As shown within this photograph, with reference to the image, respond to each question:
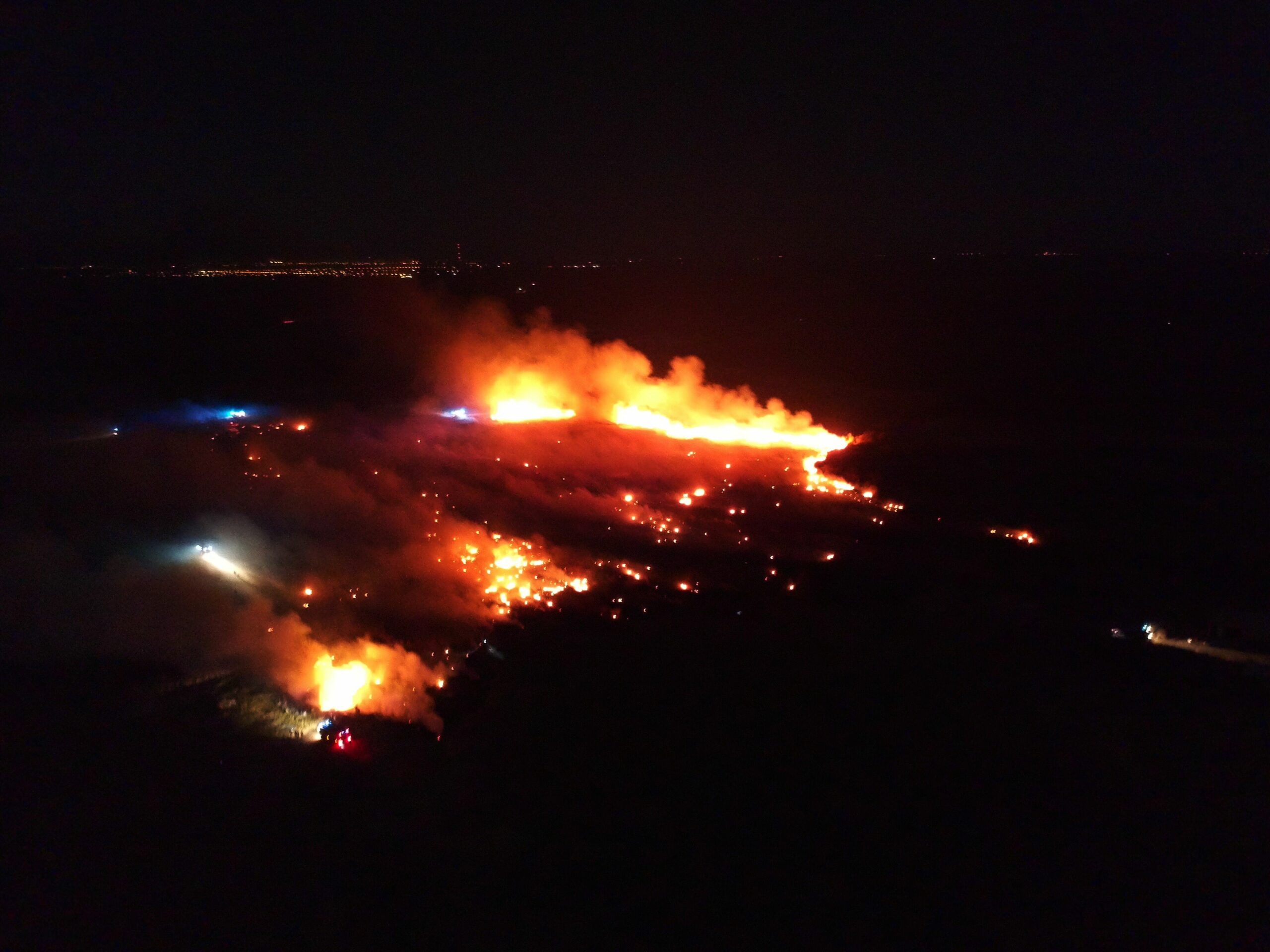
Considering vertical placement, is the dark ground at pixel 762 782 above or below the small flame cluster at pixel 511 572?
below

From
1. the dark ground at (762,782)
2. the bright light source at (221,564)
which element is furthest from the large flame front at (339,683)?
the bright light source at (221,564)

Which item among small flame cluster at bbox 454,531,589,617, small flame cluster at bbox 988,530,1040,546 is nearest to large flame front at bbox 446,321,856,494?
small flame cluster at bbox 988,530,1040,546

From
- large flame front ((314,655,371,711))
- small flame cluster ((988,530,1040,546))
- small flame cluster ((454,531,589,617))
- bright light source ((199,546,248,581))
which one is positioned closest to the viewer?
large flame front ((314,655,371,711))

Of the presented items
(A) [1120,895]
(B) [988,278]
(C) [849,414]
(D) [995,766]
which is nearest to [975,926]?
(A) [1120,895]

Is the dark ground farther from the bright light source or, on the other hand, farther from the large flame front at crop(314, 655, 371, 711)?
the bright light source

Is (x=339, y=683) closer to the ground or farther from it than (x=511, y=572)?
closer to the ground

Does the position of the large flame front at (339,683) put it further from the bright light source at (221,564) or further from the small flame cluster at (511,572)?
the bright light source at (221,564)

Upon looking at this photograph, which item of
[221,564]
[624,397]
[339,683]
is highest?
[624,397]

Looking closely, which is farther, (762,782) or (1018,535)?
(1018,535)

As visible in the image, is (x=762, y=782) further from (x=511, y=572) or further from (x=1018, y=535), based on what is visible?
(x=1018, y=535)

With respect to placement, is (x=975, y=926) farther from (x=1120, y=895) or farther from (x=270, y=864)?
(x=270, y=864)

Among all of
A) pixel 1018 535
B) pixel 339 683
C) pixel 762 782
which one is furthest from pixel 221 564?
pixel 1018 535
